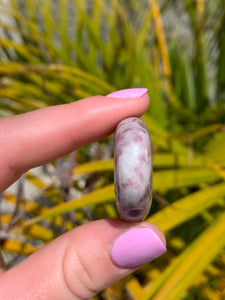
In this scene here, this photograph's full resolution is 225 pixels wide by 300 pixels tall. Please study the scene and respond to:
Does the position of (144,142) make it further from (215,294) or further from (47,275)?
(215,294)

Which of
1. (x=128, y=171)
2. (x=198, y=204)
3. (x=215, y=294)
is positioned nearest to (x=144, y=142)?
(x=128, y=171)

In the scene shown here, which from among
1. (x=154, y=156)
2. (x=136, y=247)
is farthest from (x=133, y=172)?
(x=154, y=156)

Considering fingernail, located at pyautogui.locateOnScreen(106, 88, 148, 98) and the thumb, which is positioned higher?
fingernail, located at pyautogui.locateOnScreen(106, 88, 148, 98)

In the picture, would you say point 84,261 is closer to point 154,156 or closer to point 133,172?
point 133,172

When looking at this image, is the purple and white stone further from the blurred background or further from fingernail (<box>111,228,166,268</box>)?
the blurred background

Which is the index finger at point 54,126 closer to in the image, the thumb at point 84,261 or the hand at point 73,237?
the hand at point 73,237

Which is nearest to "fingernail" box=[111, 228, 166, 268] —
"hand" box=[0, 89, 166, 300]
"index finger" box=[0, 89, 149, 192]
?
"hand" box=[0, 89, 166, 300]
